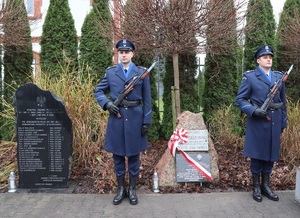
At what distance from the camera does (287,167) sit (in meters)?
5.09

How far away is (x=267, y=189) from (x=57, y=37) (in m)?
5.64

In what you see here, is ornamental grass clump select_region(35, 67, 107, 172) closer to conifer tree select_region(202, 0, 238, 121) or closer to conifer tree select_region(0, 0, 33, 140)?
conifer tree select_region(0, 0, 33, 140)

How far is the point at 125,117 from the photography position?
12.8ft

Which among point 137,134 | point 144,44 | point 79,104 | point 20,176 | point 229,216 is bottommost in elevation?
point 229,216

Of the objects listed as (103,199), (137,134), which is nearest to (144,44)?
(137,134)

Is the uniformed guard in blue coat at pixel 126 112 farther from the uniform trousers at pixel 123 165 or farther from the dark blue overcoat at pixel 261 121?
the dark blue overcoat at pixel 261 121

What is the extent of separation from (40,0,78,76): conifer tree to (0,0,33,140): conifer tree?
369mm

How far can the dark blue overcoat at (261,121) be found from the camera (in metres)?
3.93

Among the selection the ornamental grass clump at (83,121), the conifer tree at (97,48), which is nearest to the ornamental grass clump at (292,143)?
the ornamental grass clump at (83,121)

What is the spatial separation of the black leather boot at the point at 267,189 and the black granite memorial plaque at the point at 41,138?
8.61 ft

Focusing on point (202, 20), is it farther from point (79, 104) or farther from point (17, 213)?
point (17, 213)

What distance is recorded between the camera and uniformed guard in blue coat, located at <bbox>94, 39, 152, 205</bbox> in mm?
3914

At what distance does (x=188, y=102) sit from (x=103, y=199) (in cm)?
365

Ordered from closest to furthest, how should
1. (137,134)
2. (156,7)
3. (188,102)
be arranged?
1. (137,134)
2. (156,7)
3. (188,102)
